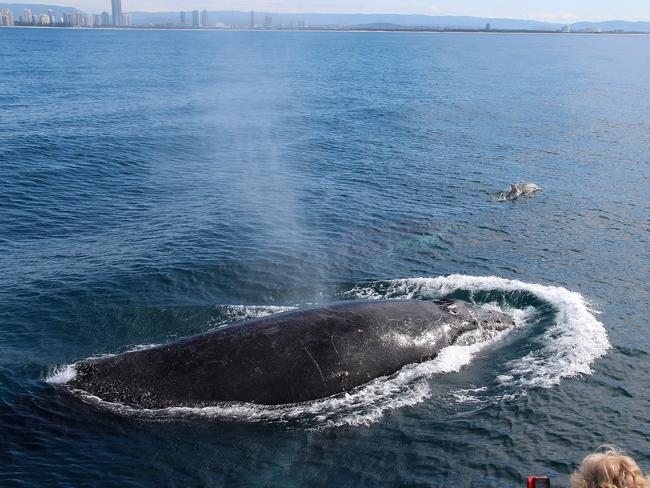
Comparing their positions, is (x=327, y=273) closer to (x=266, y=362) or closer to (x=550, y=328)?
(x=550, y=328)

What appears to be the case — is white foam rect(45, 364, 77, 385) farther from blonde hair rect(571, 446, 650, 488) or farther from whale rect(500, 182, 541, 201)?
whale rect(500, 182, 541, 201)

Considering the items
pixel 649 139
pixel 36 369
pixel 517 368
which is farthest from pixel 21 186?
pixel 649 139

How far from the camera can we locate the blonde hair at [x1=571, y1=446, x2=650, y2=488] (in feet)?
24.2

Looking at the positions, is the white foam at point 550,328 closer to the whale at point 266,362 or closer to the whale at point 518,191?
the whale at point 266,362

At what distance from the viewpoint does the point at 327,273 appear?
34.7 m

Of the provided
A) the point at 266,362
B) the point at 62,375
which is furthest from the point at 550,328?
the point at 62,375

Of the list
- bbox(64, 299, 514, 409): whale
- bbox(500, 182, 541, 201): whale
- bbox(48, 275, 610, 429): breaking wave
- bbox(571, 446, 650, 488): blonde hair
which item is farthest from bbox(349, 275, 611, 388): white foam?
bbox(500, 182, 541, 201): whale

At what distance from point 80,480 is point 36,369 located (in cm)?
704

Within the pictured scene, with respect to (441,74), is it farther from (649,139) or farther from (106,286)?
(106,286)

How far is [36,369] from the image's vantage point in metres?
24.3

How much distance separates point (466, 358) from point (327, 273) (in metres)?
11.4

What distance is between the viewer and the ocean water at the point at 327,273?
65.9ft

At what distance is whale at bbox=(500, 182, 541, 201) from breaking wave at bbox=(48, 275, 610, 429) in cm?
1772

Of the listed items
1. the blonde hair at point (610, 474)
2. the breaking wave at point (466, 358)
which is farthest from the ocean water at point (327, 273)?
the blonde hair at point (610, 474)
